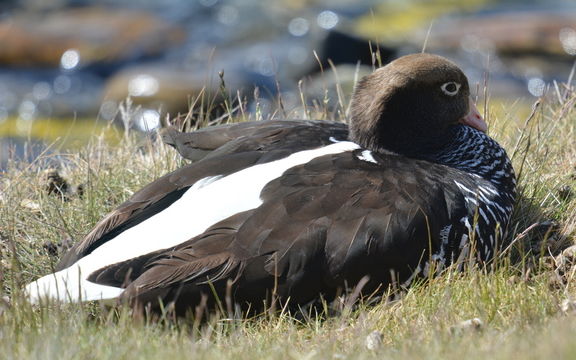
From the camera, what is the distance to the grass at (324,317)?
3.52 metres

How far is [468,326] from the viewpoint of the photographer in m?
3.85

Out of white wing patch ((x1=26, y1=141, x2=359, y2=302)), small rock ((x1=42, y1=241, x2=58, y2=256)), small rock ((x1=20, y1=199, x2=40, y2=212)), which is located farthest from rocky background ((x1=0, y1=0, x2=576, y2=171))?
white wing patch ((x1=26, y1=141, x2=359, y2=302))

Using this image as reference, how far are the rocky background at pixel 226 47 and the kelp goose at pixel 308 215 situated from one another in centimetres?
822

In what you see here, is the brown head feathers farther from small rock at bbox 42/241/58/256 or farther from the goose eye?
small rock at bbox 42/241/58/256

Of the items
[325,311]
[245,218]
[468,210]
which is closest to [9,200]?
[245,218]

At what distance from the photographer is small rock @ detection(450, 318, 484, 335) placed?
147 inches

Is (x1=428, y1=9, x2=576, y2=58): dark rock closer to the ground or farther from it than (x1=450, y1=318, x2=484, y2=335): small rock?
farther from it

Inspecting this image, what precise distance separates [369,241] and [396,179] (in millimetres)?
469

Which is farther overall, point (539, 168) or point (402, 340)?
point (539, 168)

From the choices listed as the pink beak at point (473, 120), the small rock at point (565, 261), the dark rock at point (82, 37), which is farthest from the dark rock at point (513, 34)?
the small rock at point (565, 261)

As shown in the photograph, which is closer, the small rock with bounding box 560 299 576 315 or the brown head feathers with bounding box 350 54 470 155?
the small rock with bounding box 560 299 576 315

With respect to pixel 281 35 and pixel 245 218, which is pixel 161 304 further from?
pixel 281 35

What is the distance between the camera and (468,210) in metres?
4.79

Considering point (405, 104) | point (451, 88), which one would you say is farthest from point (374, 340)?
point (451, 88)
